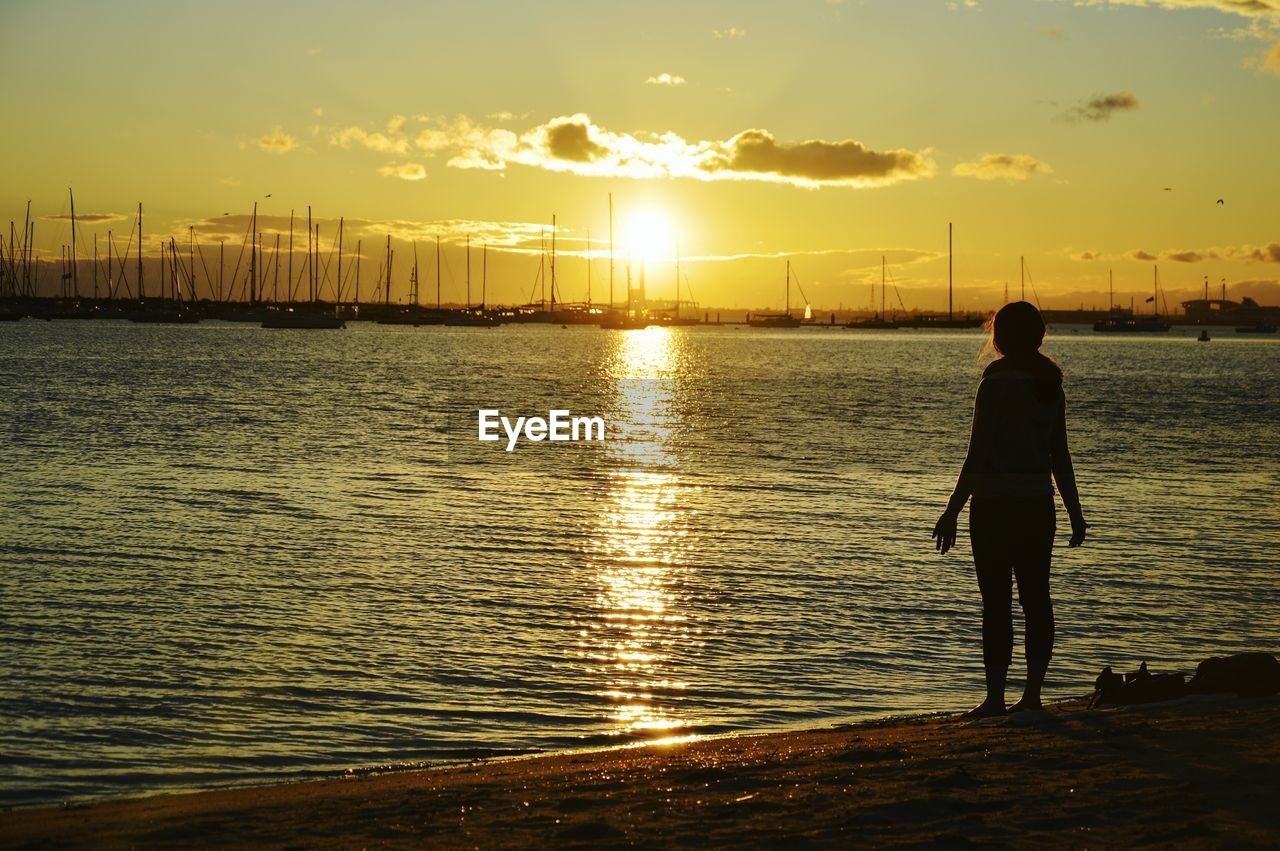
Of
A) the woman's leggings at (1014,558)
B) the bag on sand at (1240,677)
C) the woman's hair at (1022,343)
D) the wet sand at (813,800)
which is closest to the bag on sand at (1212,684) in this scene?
the bag on sand at (1240,677)

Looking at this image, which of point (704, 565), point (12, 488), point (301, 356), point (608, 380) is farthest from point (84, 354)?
point (704, 565)

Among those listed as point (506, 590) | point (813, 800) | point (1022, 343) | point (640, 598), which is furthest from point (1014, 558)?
point (506, 590)

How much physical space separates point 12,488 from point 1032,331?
2300 centimetres

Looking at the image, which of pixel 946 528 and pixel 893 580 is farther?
pixel 893 580

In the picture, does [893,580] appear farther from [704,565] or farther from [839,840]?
[839,840]

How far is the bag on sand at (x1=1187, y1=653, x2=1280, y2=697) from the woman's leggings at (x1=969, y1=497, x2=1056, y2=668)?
1.90m

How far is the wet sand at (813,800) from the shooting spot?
5.95 meters

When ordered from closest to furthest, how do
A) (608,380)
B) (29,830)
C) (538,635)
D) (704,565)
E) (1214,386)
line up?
(29,830) < (538,635) < (704,565) < (1214,386) < (608,380)

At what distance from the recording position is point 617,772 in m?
7.52

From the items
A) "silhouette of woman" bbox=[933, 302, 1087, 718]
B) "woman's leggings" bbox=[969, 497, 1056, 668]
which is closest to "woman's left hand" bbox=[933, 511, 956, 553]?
"silhouette of woman" bbox=[933, 302, 1087, 718]

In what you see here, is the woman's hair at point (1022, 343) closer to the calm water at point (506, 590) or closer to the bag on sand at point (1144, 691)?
the bag on sand at point (1144, 691)

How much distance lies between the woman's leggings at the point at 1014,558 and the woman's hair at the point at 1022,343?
723mm

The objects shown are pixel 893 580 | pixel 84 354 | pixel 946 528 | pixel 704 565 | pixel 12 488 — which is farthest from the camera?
pixel 84 354

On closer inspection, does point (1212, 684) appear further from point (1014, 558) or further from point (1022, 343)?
point (1022, 343)
